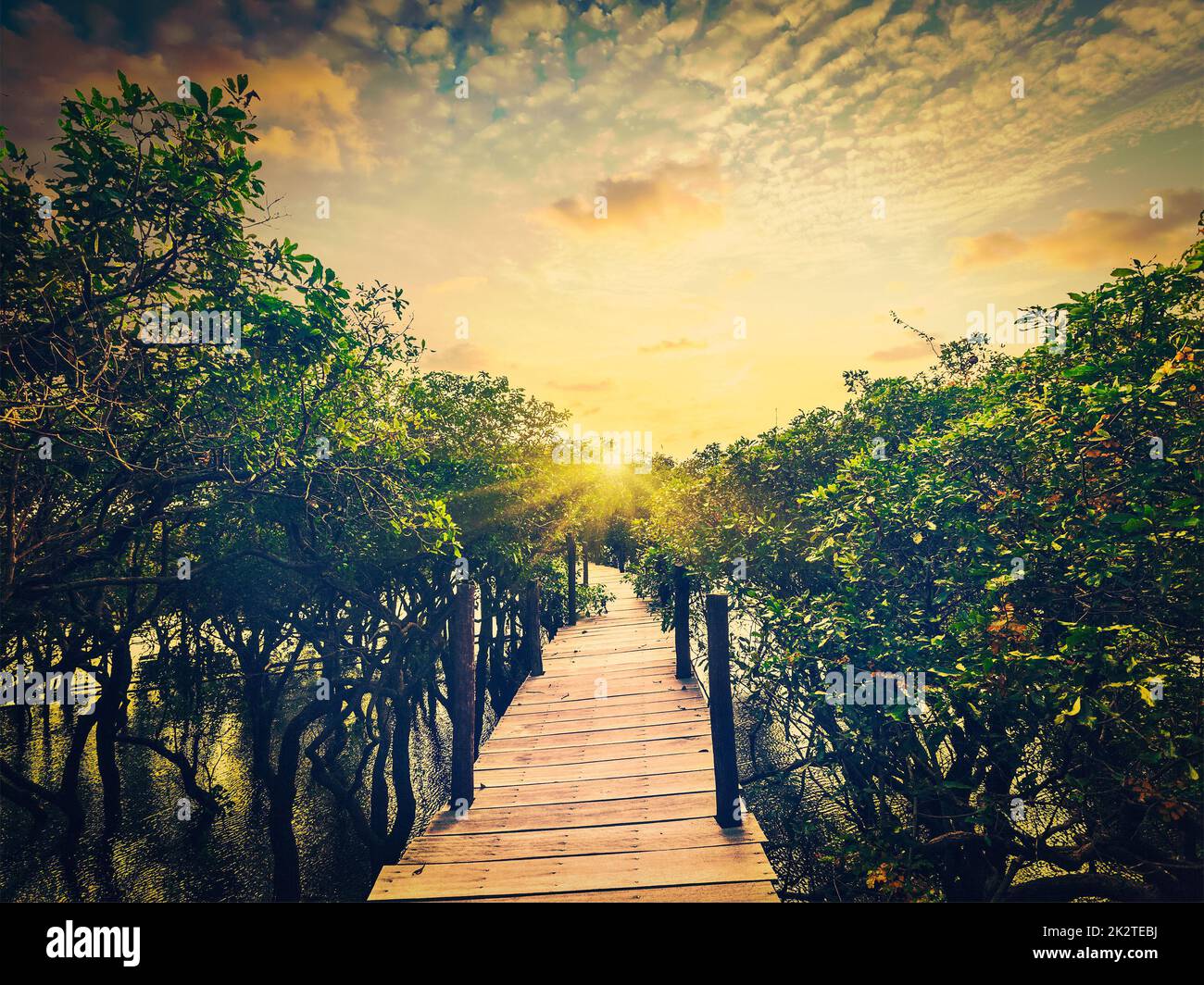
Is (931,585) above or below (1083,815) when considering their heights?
above

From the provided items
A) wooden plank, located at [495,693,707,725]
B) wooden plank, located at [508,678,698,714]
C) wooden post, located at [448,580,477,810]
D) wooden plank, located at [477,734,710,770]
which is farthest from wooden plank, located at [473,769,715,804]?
wooden plank, located at [508,678,698,714]

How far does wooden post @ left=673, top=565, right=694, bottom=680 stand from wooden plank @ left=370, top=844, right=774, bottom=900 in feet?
12.7

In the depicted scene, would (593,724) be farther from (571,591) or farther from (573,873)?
(571,591)

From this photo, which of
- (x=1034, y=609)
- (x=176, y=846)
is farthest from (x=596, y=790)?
(x=176, y=846)

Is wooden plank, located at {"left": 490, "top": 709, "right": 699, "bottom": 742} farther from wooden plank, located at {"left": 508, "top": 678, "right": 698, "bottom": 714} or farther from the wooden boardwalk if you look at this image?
wooden plank, located at {"left": 508, "top": 678, "right": 698, "bottom": 714}

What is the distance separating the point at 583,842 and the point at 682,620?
410 cm

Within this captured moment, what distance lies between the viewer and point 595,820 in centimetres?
450

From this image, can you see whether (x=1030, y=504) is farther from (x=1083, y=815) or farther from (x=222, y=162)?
(x=222, y=162)

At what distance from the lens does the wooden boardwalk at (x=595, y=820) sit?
3.63m

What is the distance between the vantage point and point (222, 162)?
13.9 ft

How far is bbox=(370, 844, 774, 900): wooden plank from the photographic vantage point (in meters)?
3.62

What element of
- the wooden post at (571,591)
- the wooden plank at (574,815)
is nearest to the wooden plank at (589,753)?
the wooden plank at (574,815)
